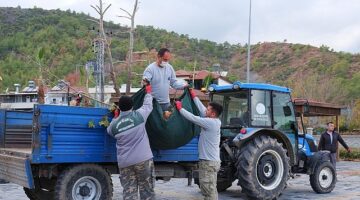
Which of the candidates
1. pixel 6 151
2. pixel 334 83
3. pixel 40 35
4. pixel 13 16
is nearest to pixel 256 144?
pixel 6 151

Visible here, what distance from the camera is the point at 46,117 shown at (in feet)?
21.4

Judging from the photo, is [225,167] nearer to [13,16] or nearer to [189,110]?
[189,110]

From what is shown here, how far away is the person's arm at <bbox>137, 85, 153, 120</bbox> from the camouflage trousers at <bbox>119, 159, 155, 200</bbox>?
65 cm

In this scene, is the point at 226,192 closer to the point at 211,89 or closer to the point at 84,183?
the point at 211,89

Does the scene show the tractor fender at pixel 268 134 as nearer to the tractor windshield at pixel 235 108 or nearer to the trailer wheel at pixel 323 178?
the tractor windshield at pixel 235 108

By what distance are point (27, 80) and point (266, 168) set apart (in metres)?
68.9

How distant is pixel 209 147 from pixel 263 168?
2.13 m

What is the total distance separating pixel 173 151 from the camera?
25.5 ft

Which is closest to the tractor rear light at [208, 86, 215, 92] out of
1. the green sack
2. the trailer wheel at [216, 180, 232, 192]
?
the trailer wheel at [216, 180, 232, 192]

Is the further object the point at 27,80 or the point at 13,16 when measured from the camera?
the point at 13,16

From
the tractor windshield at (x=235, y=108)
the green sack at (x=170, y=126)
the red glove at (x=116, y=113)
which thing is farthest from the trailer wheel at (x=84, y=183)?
the tractor windshield at (x=235, y=108)

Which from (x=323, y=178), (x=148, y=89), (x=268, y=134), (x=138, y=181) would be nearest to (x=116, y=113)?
(x=148, y=89)

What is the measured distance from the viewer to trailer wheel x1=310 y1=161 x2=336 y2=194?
1031 centimetres

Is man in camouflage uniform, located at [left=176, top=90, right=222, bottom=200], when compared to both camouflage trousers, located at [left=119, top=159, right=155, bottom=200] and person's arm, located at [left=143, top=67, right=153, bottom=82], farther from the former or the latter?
camouflage trousers, located at [left=119, top=159, right=155, bottom=200]
